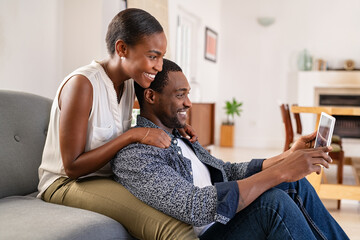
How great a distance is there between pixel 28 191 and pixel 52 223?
0.54 m

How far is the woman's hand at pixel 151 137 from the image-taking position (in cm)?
138

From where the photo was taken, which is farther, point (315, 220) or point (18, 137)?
point (18, 137)

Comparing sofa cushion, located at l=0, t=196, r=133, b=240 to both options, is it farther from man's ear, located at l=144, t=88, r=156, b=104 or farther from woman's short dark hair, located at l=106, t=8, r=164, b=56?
woman's short dark hair, located at l=106, t=8, r=164, b=56

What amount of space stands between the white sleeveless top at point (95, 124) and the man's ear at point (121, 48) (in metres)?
0.10

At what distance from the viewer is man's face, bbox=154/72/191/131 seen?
5.07ft

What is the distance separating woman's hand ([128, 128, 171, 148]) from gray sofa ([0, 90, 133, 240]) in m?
0.28

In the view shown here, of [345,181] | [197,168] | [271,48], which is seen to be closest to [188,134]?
[197,168]

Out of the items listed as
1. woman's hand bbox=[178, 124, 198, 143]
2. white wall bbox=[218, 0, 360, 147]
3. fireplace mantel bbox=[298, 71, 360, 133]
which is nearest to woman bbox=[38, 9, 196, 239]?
woman's hand bbox=[178, 124, 198, 143]

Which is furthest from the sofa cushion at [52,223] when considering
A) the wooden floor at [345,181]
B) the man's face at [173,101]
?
the wooden floor at [345,181]

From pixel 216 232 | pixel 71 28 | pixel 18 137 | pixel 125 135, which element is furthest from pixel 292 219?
pixel 71 28

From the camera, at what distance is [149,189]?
1274mm

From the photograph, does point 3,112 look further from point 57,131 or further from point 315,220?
point 315,220

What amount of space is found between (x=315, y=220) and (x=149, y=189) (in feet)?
2.09

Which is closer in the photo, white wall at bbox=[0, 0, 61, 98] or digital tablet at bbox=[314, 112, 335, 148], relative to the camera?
digital tablet at bbox=[314, 112, 335, 148]
